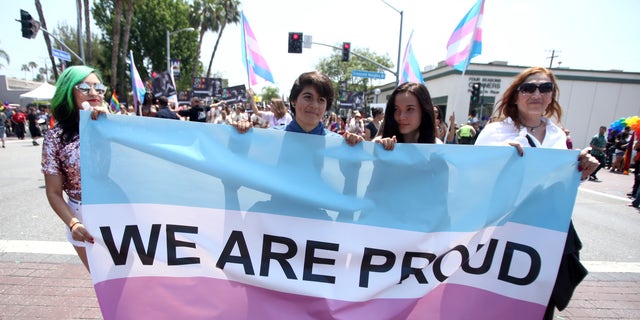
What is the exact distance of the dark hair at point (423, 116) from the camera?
7.70ft

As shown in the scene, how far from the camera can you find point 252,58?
5203 mm

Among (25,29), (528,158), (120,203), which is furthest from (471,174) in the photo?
(25,29)

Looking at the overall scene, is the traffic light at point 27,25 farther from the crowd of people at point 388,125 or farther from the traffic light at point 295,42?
the crowd of people at point 388,125

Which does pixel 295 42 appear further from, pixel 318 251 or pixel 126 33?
pixel 318 251

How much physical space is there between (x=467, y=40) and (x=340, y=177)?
3369mm

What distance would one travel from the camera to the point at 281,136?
2215 millimetres

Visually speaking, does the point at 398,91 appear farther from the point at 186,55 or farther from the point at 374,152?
the point at 186,55

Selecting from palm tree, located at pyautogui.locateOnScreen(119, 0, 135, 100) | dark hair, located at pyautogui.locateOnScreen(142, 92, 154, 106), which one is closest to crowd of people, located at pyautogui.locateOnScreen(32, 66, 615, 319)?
dark hair, located at pyautogui.locateOnScreen(142, 92, 154, 106)

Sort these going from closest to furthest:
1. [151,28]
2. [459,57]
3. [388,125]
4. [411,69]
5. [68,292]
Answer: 1. [388,125]
2. [68,292]
3. [459,57]
4. [411,69]
5. [151,28]

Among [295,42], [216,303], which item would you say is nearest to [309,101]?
[216,303]

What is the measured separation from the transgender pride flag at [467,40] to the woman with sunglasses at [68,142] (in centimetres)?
400

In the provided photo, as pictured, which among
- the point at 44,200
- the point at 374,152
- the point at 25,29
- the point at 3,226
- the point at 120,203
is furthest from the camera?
the point at 25,29

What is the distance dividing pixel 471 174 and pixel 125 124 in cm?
226

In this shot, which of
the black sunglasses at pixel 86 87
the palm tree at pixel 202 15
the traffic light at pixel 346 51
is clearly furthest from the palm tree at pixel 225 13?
the black sunglasses at pixel 86 87
